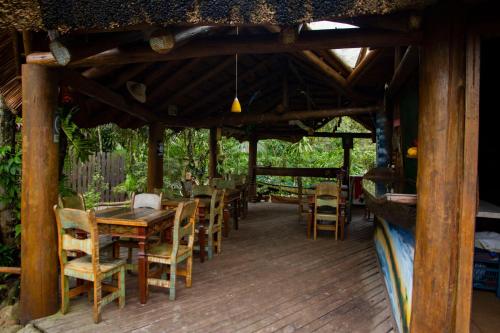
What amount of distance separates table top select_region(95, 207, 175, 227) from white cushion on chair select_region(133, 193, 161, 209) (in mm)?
178

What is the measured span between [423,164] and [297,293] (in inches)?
77.9

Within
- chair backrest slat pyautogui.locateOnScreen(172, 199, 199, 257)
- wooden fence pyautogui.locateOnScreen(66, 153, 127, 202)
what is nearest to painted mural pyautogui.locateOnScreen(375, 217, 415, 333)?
chair backrest slat pyautogui.locateOnScreen(172, 199, 199, 257)

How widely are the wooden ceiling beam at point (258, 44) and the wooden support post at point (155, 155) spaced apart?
4.10 metres

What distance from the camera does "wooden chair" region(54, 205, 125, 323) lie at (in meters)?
2.71

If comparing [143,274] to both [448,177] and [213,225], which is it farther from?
[448,177]

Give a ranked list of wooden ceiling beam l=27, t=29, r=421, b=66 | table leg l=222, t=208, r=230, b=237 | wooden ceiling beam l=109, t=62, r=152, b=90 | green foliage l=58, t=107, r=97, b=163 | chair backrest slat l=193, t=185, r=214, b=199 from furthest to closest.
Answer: table leg l=222, t=208, r=230, b=237
chair backrest slat l=193, t=185, r=214, b=199
wooden ceiling beam l=109, t=62, r=152, b=90
green foliage l=58, t=107, r=97, b=163
wooden ceiling beam l=27, t=29, r=421, b=66

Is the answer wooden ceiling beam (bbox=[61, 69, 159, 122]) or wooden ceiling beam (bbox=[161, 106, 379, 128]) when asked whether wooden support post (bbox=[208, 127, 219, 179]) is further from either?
wooden ceiling beam (bbox=[61, 69, 159, 122])

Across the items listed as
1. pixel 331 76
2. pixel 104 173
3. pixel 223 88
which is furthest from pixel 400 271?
pixel 104 173

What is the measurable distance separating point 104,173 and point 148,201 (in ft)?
20.8

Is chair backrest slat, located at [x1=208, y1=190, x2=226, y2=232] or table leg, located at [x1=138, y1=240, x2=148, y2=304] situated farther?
chair backrest slat, located at [x1=208, y1=190, x2=226, y2=232]

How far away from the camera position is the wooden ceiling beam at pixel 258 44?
237 cm

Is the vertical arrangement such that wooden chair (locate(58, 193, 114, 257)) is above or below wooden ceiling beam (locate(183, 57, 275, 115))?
below

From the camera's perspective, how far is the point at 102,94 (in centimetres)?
451

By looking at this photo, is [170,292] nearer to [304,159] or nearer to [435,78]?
[435,78]
